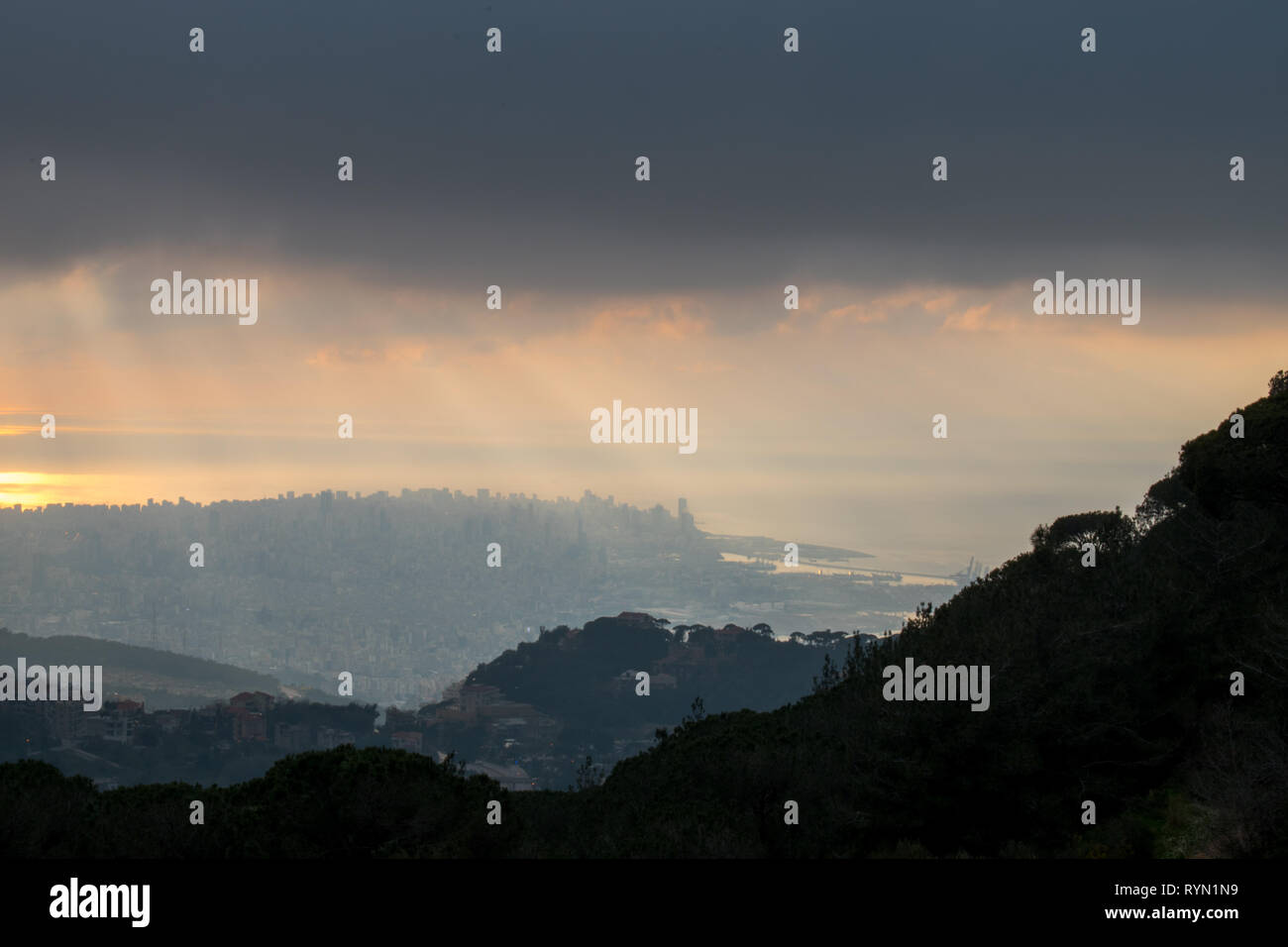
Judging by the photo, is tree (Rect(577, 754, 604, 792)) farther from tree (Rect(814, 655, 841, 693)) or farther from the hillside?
tree (Rect(814, 655, 841, 693))

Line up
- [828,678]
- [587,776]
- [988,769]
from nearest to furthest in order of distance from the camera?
[988,769] < [828,678] < [587,776]

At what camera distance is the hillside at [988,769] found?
17.8 m

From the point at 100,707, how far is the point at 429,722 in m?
39.3

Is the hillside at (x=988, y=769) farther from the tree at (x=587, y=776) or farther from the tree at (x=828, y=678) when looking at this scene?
the tree at (x=587, y=776)

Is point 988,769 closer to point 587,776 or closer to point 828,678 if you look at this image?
point 828,678

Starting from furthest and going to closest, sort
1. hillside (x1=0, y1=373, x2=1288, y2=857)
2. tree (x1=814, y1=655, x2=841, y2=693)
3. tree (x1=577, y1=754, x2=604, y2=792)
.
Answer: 1. tree (x1=577, y1=754, x2=604, y2=792)
2. tree (x1=814, y1=655, x2=841, y2=693)
3. hillside (x1=0, y1=373, x2=1288, y2=857)

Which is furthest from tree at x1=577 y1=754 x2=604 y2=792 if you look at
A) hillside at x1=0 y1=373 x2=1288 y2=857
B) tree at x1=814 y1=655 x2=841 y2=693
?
tree at x1=814 y1=655 x2=841 y2=693

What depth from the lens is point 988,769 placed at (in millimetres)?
20234

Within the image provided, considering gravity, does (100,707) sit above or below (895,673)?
below

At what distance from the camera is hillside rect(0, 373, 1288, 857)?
58.3ft

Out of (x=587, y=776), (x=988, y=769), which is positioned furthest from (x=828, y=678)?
(x=988, y=769)
